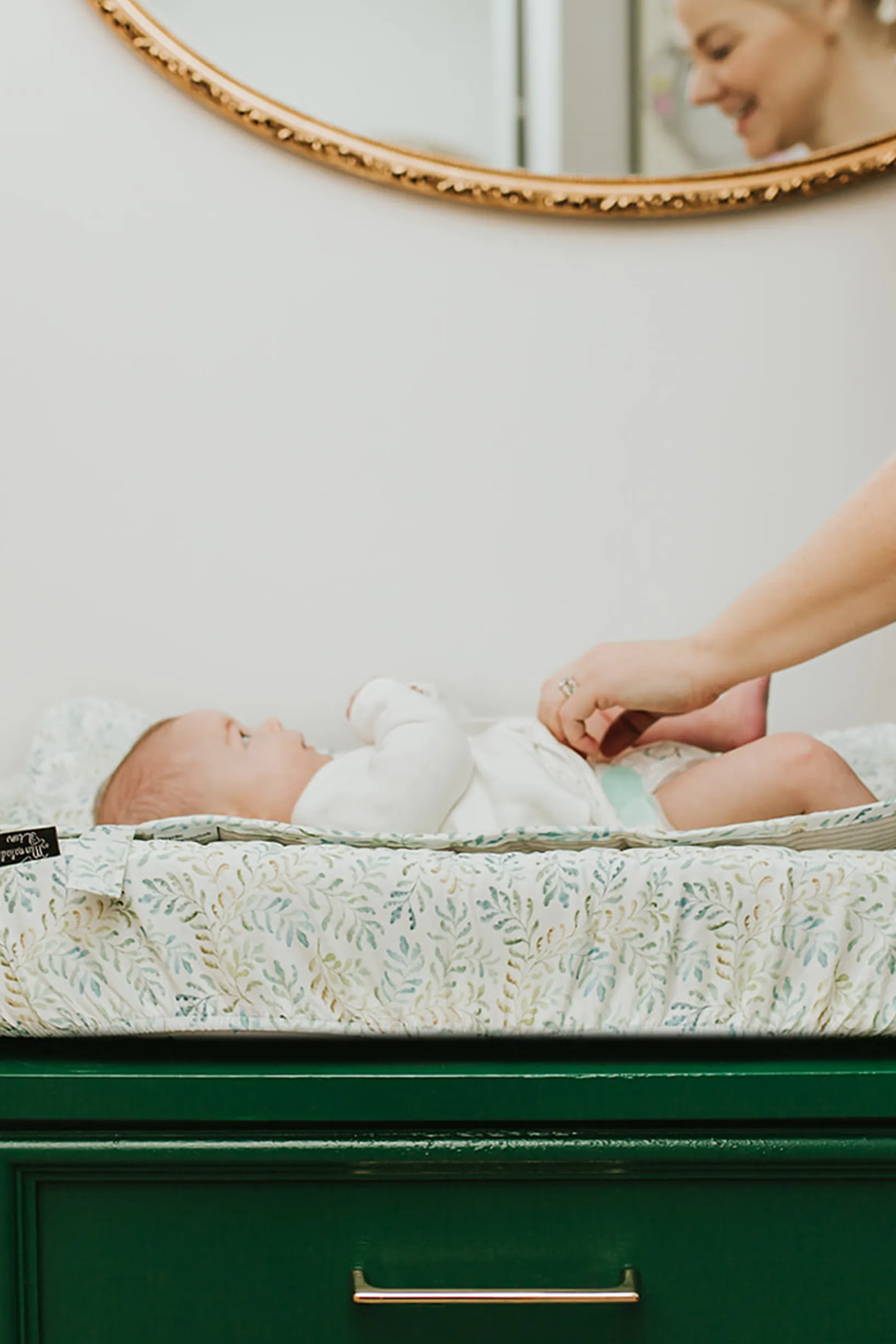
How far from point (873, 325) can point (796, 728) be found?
0.54 metres

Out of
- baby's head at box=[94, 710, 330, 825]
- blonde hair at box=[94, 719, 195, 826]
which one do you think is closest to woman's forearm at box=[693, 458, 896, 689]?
baby's head at box=[94, 710, 330, 825]

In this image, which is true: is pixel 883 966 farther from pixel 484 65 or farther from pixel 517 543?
pixel 484 65

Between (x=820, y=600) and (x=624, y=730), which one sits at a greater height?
(x=820, y=600)

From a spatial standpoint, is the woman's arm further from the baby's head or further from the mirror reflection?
the mirror reflection

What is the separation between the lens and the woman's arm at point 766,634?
0.82 metres

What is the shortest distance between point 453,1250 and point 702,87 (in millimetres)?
1308

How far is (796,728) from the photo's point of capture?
1.34m

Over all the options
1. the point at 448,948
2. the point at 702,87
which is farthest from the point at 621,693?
the point at 702,87

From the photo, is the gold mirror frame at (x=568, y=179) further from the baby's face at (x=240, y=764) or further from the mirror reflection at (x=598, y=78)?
the baby's face at (x=240, y=764)

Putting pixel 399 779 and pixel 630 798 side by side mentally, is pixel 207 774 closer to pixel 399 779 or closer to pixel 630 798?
pixel 399 779

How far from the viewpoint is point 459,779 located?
1000 mm

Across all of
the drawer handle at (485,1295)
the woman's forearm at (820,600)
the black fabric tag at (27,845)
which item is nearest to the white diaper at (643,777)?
the woman's forearm at (820,600)

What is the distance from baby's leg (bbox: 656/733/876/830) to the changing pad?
0.83ft

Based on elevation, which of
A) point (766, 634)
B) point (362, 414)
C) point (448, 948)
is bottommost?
point (448, 948)
